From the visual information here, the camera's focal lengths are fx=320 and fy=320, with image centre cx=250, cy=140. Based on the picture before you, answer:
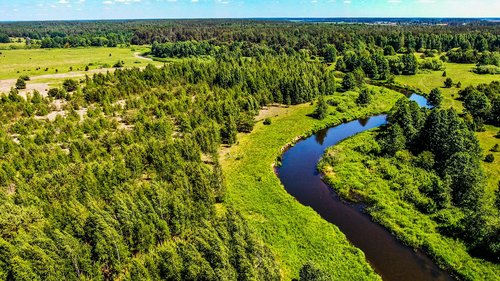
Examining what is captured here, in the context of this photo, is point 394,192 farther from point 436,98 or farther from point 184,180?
point 436,98

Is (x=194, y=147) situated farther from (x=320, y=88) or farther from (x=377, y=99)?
(x=377, y=99)

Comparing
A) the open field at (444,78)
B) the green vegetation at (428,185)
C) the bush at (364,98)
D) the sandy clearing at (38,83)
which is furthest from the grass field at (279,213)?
the sandy clearing at (38,83)

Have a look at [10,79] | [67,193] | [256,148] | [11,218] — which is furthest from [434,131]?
[10,79]

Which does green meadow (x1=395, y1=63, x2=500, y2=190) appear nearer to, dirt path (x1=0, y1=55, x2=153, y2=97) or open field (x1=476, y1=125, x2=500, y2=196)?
open field (x1=476, y1=125, x2=500, y2=196)

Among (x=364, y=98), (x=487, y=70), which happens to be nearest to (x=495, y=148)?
(x=364, y=98)

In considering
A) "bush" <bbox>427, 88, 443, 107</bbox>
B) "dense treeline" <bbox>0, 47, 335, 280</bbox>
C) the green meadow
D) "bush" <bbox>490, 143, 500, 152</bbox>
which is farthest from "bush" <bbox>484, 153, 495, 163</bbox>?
"dense treeline" <bbox>0, 47, 335, 280</bbox>

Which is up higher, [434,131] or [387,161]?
[434,131]

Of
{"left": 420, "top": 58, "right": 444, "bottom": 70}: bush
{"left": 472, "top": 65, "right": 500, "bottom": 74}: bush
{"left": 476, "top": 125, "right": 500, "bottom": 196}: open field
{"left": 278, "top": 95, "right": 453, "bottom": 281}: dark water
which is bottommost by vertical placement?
{"left": 278, "top": 95, "right": 453, "bottom": 281}: dark water
